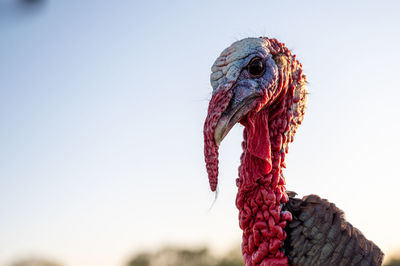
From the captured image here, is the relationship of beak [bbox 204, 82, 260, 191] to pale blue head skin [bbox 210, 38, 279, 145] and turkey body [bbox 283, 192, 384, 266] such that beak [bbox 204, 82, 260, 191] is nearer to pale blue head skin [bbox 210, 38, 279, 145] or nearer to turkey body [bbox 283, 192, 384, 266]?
pale blue head skin [bbox 210, 38, 279, 145]

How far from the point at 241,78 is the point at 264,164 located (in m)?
0.75

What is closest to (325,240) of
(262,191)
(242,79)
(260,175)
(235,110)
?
(262,191)

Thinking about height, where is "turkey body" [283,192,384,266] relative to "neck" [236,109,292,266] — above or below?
below

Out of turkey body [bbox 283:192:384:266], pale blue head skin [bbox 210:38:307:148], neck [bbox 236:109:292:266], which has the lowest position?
turkey body [bbox 283:192:384:266]

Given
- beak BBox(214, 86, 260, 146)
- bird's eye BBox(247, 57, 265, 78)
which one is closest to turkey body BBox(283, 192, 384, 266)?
beak BBox(214, 86, 260, 146)

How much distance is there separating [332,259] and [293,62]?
1.77m

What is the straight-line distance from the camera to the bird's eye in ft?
15.9

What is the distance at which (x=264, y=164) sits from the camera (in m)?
4.95

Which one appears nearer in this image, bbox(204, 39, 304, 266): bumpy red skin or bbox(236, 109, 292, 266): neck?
bbox(204, 39, 304, 266): bumpy red skin

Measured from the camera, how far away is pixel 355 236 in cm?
473

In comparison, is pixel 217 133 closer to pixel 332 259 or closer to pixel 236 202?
pixel 236 202

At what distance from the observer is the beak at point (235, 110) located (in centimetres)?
452

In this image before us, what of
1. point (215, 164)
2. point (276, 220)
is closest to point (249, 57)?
point (215, 164)

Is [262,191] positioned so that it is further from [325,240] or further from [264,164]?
[325,240]
